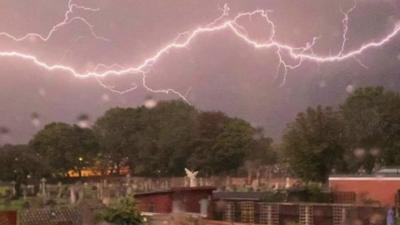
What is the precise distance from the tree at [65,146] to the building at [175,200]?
2889 cm

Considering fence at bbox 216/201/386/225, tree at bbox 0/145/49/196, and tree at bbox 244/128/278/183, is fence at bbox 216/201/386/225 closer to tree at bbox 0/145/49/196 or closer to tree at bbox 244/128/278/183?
tree at bbox 0/145/49/196

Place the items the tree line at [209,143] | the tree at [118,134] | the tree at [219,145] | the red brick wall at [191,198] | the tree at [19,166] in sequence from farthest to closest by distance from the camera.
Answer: the tree at [118,134] < the tree at [219,145] < the tree at [19,166] < the tree line at [209,143] < the red brick wall at [191,198]

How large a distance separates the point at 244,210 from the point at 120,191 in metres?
11.0

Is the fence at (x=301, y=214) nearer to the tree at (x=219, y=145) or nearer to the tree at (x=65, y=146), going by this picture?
the tree at (x=219, y=145)

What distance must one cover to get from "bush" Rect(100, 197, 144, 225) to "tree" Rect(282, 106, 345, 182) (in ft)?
71.7

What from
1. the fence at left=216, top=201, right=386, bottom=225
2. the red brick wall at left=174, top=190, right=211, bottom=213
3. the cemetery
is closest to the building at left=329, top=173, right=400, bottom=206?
the cemetery

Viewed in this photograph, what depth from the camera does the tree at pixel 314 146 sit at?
36.8 metres

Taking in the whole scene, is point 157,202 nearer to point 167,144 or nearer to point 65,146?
point 167,144

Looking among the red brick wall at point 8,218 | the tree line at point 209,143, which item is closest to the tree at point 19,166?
the tree line at point 209,143

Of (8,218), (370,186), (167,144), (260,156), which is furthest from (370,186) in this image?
(167,144)

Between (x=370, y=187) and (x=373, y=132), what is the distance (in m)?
14.4

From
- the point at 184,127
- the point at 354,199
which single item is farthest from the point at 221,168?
the point at 354,199

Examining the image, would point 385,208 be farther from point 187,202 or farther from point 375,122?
point 375,122

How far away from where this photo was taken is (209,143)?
52.5 meters
